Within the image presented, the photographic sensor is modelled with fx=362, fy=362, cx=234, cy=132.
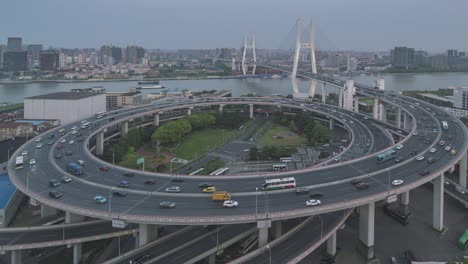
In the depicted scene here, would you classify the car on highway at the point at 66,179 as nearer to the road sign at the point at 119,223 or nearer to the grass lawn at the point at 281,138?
the road sign at the point at 119,223

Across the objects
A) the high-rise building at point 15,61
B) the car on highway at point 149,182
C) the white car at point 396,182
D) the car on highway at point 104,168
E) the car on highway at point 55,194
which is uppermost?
the high-rise building at point 15,61

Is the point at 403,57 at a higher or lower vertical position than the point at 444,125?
higher

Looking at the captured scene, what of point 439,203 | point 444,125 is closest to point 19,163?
point 439,203

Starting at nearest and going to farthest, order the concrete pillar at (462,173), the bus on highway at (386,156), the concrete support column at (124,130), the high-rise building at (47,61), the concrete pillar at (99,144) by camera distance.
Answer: the bus on highway at (386,156), the concrete pillar at (462,173), the concrete pillar at (99,144), the concrete support column at (124,130), the high-rise building at (47,61)

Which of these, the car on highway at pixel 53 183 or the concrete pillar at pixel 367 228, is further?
the car on highway at pixel 53 183

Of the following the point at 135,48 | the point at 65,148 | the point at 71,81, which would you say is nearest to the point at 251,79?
the point at 71,81

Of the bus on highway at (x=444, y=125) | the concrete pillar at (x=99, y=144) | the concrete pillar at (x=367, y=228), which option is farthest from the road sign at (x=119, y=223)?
the bus on highway at (x=444, y=125)

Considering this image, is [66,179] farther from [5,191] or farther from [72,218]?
[5,191]

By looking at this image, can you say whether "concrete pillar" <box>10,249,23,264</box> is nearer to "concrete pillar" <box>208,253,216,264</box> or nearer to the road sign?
the road sign
